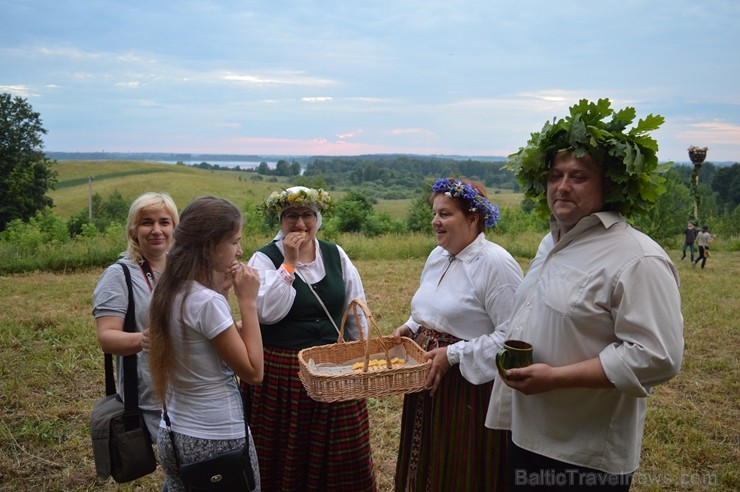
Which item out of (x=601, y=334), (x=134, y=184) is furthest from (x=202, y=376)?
(x=134, y=184)

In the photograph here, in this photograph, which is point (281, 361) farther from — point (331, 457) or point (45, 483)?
point (45, 483)

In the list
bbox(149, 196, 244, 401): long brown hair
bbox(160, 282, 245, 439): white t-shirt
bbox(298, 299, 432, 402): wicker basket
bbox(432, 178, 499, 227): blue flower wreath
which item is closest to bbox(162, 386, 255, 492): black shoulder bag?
bbox(160, 282, 245, 439): white t-shirt

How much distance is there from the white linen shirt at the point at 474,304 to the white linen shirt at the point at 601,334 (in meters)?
0.40

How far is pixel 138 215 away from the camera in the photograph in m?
2.79

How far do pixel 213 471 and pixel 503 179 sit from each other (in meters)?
51.4

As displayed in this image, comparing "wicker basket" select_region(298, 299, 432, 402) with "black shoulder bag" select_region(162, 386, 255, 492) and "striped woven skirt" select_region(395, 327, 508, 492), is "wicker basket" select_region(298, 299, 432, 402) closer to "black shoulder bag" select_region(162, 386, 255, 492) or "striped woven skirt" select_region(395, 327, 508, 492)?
"striped woven skirt" select_region(395, 327, 508, 492)

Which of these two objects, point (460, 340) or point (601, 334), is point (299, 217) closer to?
point (460, 340)

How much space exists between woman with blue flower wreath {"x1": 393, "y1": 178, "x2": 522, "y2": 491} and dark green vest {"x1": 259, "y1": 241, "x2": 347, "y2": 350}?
1.64 ft

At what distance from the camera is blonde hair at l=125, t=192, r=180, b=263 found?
2754mm

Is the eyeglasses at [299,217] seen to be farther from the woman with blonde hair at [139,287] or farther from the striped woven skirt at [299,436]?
the striped woven skirt at [299,436]

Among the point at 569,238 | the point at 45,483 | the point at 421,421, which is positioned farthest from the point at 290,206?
the point at 45,483

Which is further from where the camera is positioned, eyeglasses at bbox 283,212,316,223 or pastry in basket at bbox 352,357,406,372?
eyeglasses at bbox 283,212,316,223

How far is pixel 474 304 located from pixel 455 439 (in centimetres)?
67

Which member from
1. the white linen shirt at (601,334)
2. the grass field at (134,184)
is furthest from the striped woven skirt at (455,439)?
the grass field at (134,184)
